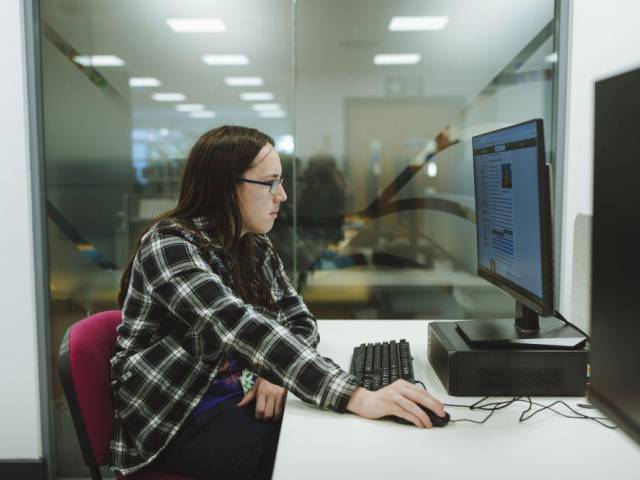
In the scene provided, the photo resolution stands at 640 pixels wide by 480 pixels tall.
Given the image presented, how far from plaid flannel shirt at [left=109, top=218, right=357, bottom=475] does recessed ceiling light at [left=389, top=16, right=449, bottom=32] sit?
142 centimetres

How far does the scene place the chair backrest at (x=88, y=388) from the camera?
1218 mm

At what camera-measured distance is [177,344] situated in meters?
1.31

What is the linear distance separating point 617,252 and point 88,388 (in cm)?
104

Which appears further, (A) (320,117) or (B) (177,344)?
(A) (320,117)

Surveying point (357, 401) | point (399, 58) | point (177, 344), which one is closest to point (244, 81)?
point (399, 58)

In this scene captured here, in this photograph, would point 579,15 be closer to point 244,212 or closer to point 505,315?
point 505,315

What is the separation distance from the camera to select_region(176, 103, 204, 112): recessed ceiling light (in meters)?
2.46

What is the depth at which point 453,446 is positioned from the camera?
3.10 feet

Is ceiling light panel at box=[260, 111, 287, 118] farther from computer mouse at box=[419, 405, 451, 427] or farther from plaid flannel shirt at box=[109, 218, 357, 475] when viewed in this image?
computer mouse at box=[419, 405, 451, 427]

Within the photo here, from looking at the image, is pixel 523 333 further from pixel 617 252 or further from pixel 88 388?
pixel 88 388

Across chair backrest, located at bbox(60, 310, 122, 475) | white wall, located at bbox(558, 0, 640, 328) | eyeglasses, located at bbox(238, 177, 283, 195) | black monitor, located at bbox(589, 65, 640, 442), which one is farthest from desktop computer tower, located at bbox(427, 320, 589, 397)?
white wall, located at bbox(558, 0, 640, 328)

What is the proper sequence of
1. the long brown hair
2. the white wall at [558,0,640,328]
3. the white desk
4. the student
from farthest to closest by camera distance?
the white wall at [558,0,640,328]
the long brown hair
the student
the white desk

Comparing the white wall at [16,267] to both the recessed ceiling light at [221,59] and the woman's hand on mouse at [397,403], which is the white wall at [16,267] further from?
the woman's hand on mouse at [397,403]

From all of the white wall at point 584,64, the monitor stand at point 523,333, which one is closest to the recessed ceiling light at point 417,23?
the white wall at point 584,64
